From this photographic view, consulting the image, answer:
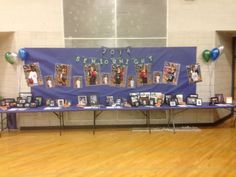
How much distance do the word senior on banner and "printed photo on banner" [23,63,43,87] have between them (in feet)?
2.74

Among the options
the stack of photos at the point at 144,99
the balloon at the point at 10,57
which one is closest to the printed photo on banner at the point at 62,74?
the balloon at the point at 10,57

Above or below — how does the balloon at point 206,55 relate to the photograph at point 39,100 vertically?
above

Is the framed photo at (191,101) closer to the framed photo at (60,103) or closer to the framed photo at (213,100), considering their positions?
the framed photo at (213,100)

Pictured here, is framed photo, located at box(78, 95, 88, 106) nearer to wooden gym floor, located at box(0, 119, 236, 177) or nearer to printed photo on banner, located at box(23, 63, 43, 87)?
wooden gym floor, located at box(0, 119, 236, 177)

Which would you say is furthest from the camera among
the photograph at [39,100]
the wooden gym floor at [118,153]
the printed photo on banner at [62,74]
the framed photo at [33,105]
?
the printed photo on banner at [62,74]

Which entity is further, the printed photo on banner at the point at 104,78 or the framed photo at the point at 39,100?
the printed photo on banner at the point at 104,78

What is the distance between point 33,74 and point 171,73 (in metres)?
2.89

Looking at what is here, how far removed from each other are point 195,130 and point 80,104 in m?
2.42

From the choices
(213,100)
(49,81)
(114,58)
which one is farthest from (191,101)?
(49,81)

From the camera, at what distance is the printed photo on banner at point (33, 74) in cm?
599

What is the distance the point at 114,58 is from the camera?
599 centimetres

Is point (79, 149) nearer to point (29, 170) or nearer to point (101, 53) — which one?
point (29, 170)

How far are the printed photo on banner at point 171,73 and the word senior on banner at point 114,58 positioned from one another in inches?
15.4

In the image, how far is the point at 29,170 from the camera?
3.79 metres
